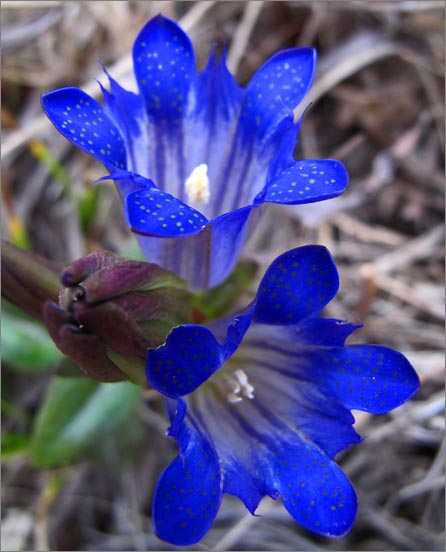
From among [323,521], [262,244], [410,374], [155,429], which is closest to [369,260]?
[262,244]

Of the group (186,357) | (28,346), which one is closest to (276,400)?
(186,357)

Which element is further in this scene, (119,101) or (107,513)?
(107,513)

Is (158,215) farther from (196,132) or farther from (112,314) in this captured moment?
(196,132)

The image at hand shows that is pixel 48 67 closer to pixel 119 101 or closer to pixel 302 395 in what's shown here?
pixel 119 101

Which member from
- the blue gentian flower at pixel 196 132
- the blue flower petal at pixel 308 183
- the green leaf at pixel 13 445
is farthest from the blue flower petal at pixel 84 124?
the green leaf at pixel 13 445

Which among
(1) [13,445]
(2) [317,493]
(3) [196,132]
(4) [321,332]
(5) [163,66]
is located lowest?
(1) [13,445]

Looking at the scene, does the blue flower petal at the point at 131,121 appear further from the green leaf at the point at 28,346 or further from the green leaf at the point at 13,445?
the green leaf at the point at 13,445
